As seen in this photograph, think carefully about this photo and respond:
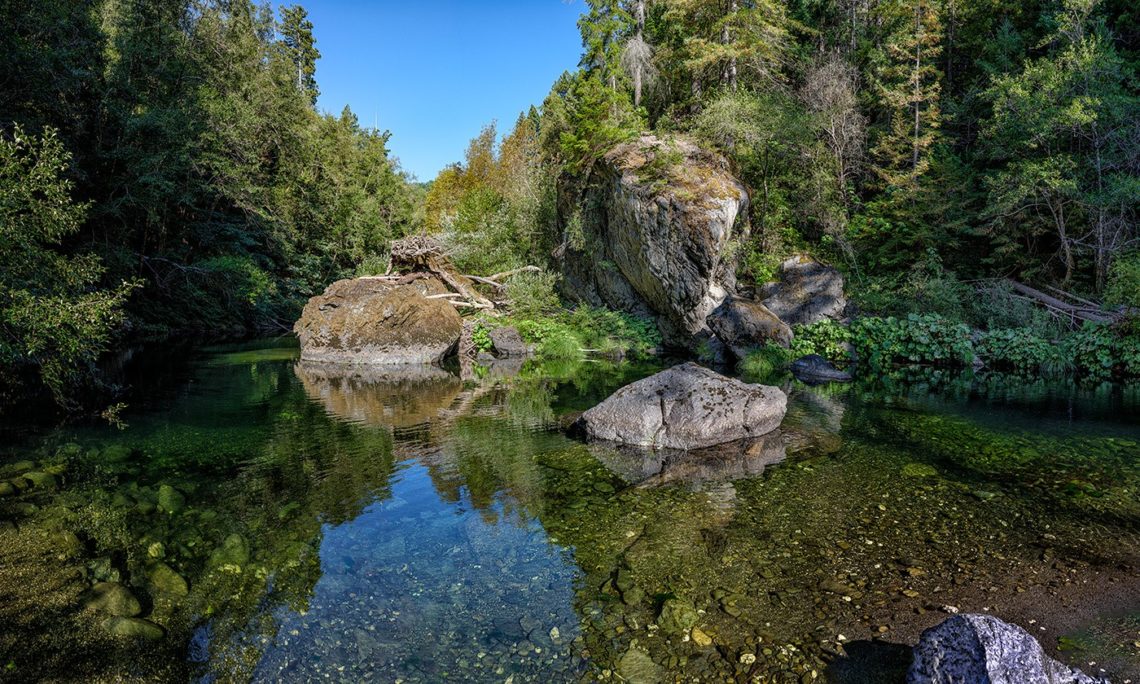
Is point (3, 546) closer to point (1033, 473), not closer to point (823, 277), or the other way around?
point (1033, 473)

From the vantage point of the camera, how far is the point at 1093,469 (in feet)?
23.2

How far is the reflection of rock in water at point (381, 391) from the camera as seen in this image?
11.1 meters

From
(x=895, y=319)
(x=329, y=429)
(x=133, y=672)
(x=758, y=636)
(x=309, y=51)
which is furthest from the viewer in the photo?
(x=309, y=51)

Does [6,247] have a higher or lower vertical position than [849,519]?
higher

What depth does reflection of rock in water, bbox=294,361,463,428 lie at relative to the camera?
1112 cm

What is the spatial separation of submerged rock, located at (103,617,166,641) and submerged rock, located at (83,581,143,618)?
128 mm

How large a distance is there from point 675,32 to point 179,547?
26.6 m

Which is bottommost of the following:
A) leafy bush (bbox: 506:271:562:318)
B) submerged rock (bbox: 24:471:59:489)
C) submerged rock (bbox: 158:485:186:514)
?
submerged rock (bbox: 158:485:186:514)

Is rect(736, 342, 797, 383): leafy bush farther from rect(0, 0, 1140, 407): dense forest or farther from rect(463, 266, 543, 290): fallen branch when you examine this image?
rect(463, 266, 543, 290): fallen branch

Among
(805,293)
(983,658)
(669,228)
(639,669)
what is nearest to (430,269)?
(669,228)

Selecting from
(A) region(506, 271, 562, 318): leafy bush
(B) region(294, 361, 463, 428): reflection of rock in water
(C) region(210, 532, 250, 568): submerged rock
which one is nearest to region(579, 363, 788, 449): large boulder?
(B) region(294, 361, 463, 428): reflection of rock in water

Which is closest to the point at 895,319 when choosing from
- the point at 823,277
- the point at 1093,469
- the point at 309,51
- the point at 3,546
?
Result: the point at 823,277

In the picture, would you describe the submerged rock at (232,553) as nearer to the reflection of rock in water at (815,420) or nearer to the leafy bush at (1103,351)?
the reflection of rock in water at (815,420)

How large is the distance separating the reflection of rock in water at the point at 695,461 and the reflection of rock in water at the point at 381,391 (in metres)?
4.41
